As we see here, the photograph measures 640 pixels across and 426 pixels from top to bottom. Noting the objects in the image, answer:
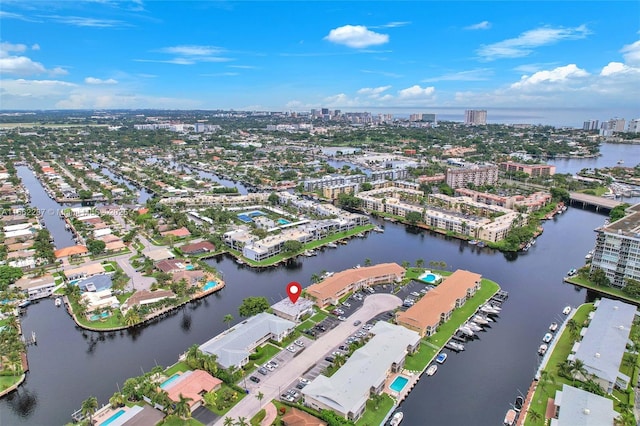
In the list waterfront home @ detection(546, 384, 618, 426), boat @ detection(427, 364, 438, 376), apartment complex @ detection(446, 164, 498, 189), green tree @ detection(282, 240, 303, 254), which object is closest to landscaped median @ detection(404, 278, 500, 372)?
boat @ detection(427, 364, 438, 376)

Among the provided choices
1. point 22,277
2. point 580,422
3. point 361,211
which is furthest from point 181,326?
point 361,211

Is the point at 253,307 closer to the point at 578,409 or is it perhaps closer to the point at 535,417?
the point at 535,417

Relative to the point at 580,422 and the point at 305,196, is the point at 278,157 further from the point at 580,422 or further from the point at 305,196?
the point at 580,422

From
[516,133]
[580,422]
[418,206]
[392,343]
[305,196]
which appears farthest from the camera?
[516,133]

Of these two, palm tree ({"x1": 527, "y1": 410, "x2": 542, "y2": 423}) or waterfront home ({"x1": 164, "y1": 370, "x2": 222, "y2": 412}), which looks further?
waterfront home ({"x1": 164, "y1": 370, "x2": 222, "y2": 412})

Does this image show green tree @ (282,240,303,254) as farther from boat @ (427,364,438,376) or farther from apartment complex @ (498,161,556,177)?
apartment complex @ (498,161,556,177)
